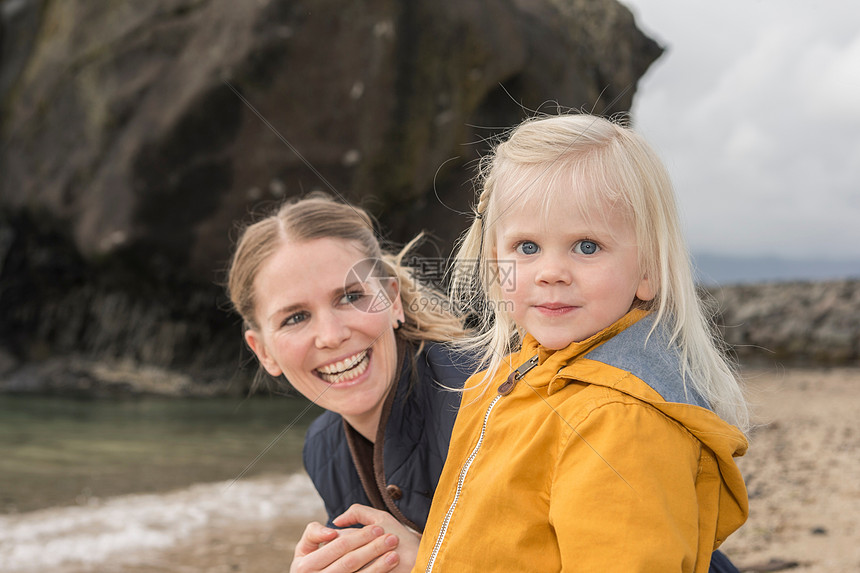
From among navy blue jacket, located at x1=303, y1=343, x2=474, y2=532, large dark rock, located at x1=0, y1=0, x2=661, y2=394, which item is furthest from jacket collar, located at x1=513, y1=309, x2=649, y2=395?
large dark rock, located at x1=0, y1=0, x2=661, y2=394

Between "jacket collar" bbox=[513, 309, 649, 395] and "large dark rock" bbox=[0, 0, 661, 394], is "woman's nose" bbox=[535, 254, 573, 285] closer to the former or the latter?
"jacket collar" bbox=[513, 309, 649, 395]

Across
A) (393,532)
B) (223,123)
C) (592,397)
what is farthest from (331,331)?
(223,123)

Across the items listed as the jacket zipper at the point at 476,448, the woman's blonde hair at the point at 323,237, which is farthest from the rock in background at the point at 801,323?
the jacket zipper at the point at 476,448

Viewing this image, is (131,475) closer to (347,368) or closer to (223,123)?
(347,368)

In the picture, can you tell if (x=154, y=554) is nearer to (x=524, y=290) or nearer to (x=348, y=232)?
(x=348, y=232)

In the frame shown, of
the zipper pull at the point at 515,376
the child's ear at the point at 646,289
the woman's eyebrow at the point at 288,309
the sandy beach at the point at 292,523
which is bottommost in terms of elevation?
the sandy beach at the point at 292,523

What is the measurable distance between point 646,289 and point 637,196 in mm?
180

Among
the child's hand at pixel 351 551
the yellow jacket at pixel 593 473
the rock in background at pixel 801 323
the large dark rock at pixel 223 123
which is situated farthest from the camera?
the rock in background at pixel 801 323

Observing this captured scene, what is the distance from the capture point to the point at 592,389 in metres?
1.20

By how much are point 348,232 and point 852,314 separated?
34.4 ft

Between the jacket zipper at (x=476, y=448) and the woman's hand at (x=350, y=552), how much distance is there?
0.31 meters

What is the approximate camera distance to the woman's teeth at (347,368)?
6.37ft

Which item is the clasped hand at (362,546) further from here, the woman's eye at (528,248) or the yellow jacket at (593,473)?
the woman's eye at (528,248)

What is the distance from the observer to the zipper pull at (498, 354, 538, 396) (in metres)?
1.38
